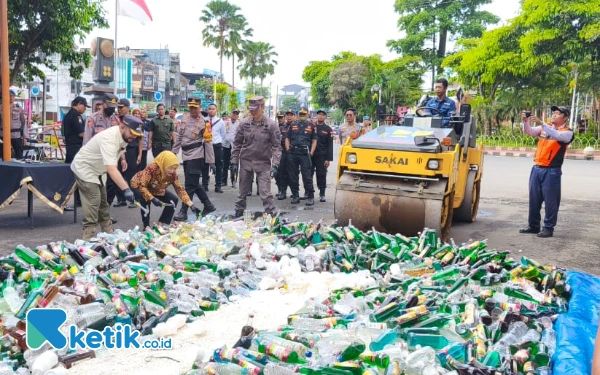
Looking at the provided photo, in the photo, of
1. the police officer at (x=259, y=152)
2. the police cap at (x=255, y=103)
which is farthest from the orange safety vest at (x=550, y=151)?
the police cap at (x=255, y=103)

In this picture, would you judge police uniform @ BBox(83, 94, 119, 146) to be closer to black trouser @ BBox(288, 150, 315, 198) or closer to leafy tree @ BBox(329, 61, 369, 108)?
black trouser @ BBox(288, 150, 315, 198)

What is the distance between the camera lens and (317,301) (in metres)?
4.27

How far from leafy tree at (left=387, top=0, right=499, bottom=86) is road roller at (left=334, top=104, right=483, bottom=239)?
137 ft

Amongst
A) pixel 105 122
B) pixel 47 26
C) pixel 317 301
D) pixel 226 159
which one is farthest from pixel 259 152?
pixel 47 26

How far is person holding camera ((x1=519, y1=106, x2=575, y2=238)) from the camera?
757 cm

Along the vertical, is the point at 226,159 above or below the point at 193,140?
below

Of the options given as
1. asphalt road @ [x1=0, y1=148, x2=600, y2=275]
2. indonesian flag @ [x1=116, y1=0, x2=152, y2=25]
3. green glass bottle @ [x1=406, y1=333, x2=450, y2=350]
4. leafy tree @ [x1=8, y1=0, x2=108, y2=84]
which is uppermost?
indonesian flag @ [x1=116, y1=0, x2=152, y2=25]

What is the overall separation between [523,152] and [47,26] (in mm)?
22746

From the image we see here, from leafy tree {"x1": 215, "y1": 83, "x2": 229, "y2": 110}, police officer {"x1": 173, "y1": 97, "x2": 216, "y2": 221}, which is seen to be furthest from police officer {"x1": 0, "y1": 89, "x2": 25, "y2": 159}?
leafy tree {"x1": 215, "y1": 83, "x2": 229, "y2": 110}

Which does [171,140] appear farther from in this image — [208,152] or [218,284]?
[218,284]

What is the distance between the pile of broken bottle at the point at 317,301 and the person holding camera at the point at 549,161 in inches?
107

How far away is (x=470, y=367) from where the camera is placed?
301cm

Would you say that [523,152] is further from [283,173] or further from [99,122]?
[99,122]

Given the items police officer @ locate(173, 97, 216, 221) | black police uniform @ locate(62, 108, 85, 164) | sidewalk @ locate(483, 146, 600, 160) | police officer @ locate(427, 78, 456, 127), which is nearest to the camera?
police officer @ locate(427, 78, 456, 127)
